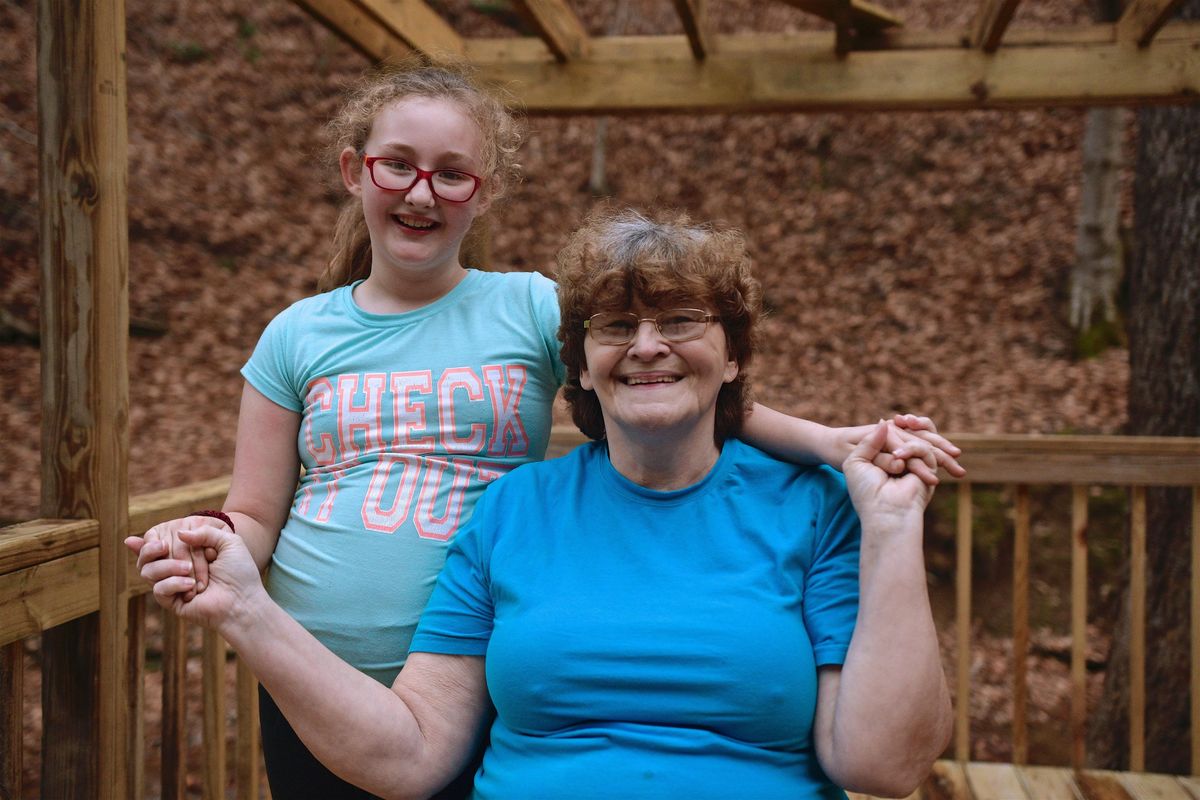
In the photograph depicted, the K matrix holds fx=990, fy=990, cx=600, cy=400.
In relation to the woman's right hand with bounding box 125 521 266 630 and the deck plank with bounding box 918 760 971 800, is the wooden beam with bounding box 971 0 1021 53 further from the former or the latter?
the woman's right hand with bounding box 125 521 266 630

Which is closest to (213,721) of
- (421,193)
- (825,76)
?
(421,193)

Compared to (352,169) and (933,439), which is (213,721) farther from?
(933,439)

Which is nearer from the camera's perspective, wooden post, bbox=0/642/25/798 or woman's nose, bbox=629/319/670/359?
woman's nose, bbox=629/319/670/359

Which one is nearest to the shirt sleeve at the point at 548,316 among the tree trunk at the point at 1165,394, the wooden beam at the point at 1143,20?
the wooden beam at the point at 1143,20

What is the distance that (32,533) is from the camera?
1766mm

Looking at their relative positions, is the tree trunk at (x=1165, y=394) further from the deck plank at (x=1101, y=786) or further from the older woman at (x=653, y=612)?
the older woman at (x=653, y=612)

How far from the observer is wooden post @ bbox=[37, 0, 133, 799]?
185cm

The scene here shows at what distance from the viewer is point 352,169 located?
1.76 metres

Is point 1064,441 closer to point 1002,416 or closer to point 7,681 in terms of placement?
point 7,681

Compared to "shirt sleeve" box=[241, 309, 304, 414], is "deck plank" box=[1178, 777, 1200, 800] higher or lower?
lower

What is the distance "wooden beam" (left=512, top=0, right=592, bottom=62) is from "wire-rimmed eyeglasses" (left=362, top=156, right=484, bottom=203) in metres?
1.63

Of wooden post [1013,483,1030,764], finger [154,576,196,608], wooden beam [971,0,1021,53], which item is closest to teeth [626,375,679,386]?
finger [154,576,196,608]

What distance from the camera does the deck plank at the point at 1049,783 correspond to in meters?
2.67

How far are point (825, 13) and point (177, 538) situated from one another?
2842 mm
